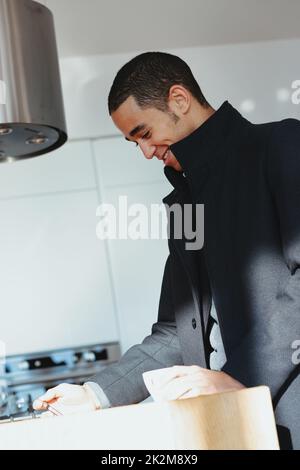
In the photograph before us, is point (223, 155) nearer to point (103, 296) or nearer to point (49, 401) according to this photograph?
point (49, 401)

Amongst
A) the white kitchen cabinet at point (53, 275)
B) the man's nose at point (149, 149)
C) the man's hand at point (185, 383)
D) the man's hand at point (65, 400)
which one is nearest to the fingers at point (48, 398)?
the man's hand at point (65, 400)

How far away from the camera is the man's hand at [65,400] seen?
4.50 feet

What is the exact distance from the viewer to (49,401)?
1.40 m

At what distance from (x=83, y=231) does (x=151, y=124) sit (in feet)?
6.05

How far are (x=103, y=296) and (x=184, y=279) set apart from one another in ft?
5.98

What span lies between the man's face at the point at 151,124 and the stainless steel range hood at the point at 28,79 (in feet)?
1.20

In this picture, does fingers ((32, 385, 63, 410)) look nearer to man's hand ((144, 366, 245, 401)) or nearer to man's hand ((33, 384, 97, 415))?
man's hand ((33, 384, 97, 415))

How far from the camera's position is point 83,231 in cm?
340

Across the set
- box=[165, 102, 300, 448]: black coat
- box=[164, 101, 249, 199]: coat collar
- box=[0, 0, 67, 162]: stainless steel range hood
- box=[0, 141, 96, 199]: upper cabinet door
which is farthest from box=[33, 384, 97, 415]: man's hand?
box=[0, 141, 96, 199]: upper cabinet door

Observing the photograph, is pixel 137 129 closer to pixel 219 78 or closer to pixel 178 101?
pixel 178 101

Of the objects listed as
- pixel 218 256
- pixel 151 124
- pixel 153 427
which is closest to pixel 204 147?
pixel 151 124

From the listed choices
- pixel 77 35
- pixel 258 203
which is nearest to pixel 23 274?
pixel 77 35

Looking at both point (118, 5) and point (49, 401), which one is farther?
point (118, 5)

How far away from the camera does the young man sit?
122 centimetres
